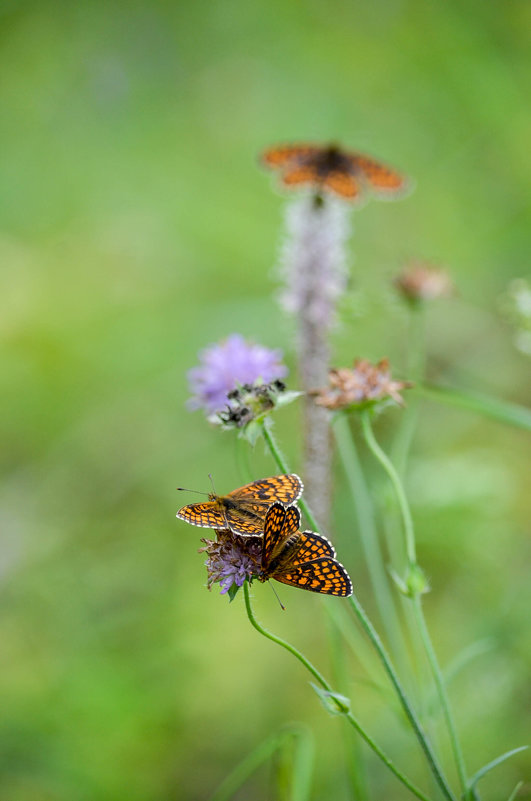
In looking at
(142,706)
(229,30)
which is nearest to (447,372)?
(142,706)

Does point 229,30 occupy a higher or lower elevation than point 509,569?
higher

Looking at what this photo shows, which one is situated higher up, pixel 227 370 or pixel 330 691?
pixel 227 370

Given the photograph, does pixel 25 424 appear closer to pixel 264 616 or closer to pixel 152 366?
pixel 152 366

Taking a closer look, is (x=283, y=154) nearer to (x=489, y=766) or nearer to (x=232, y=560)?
(x=232, y=560)

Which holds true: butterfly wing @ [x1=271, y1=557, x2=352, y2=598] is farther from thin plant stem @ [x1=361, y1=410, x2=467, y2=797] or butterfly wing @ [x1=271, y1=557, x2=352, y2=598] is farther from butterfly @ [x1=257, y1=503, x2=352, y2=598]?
thin plant stem @ [x1=361, y1=410, x2=467, y2=797]

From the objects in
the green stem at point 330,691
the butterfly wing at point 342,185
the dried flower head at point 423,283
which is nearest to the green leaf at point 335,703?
the green stem at point 330,691

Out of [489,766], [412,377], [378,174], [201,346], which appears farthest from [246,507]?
[201,346]
